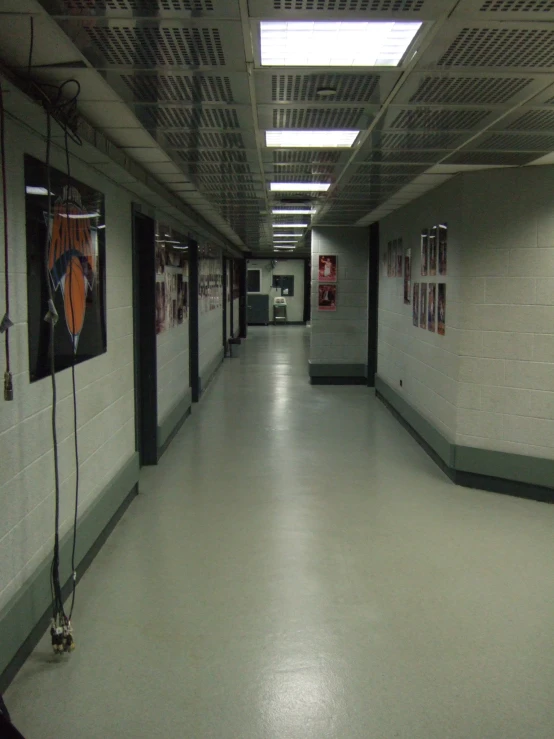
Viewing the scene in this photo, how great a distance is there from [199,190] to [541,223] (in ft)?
10.4

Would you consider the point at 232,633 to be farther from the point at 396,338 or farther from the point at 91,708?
the point at 396,338

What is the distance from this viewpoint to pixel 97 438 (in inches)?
171

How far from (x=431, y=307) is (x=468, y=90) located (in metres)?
3.62

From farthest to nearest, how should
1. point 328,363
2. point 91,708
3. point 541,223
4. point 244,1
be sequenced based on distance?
1. point 328,363
2. point 541,223
3. point 91,708
4. point 244,1

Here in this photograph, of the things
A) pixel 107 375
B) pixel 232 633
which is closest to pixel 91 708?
pixel 232 633

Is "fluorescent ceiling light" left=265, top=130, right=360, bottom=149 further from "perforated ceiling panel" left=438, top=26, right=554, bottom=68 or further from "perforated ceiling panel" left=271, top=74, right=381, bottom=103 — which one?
"perforated ceiling panel" left=438, top=26, right=554, bottom=68

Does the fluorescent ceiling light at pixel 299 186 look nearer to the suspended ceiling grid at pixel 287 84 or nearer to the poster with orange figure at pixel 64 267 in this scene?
the suspended ceiling grid at pixel 287 84

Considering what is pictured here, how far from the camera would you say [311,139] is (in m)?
4.43

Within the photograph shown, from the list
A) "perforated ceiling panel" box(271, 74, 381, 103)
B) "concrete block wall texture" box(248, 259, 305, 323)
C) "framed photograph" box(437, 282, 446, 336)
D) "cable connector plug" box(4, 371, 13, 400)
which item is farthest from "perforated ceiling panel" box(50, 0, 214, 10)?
"concrete block wall texture" box(248, 259, 305, 323)

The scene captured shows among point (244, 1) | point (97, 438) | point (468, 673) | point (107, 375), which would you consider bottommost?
point (468, 673)

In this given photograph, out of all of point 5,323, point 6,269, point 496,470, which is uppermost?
point 6,269

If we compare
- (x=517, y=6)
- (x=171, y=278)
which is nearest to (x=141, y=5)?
(x=517, y=6)

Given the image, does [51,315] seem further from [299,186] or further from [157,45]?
[299,186]

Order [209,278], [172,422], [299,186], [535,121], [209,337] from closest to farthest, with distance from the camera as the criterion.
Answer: [535,121] < [299,186] < [172,422] < [209,278] < [209,337]
